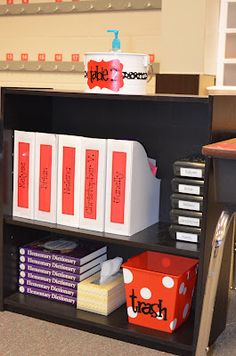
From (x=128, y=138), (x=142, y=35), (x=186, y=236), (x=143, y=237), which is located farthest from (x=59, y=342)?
(x=142, y=35)

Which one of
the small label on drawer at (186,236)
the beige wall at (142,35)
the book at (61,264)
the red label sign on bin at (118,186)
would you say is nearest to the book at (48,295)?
the book at (61,264)

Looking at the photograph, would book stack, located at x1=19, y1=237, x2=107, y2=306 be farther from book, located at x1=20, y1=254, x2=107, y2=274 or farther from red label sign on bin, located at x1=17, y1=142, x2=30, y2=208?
Result: red label sign on bin, located at x1=17, y1=142, x2=30, y2=208

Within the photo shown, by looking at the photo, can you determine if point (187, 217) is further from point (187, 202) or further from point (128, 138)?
point (128, 138)

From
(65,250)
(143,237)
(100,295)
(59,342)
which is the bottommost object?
(59,342)

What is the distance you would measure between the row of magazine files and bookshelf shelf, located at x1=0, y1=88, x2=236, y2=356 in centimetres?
4

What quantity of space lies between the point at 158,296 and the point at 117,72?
2.53ft

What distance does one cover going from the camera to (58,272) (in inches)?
81.8

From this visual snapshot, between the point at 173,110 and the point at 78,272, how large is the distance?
709 mm

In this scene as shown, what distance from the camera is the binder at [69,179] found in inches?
76.6

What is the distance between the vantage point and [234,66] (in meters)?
3.47

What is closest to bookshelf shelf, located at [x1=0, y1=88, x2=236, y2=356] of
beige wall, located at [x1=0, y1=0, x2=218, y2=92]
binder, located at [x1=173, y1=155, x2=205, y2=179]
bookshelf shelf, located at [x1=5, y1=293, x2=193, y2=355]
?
bookshelf shelf, located at [x1=5, y1=293, x2=193, y2=355]

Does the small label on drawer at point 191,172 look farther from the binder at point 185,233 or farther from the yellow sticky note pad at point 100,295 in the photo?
the yellow sticky note pad at point 100,295

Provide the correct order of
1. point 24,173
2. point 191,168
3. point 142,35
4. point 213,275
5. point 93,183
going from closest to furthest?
1. point 213,275
2. point 191,168
3. point 93,183
4. point 24,173
5. point 142,35

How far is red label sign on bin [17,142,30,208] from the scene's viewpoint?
6.70 feet
